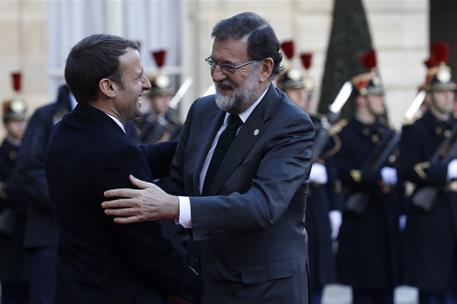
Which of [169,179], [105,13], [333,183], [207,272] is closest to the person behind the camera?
[207,272]

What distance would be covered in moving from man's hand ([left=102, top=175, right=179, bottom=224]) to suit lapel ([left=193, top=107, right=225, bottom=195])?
0.43m

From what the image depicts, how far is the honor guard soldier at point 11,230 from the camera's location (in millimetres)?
9891

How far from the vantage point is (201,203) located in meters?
4.70

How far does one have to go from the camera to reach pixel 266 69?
501 cm

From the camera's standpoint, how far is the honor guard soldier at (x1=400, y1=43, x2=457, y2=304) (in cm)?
979

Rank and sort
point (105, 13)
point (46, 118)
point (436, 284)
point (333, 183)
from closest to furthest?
1. point (46, 118)
2. point (436, 284)
3. point (333, 183)
4. point (105, 13)

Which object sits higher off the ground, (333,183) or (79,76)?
(79,76)

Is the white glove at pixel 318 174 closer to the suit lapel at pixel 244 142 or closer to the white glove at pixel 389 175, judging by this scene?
the white glove at pixel 389 175

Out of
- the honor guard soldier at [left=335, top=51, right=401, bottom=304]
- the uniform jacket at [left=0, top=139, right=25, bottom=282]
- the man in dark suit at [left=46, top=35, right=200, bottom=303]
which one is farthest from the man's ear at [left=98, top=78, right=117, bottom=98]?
the honor guard soldier at [left=335, top=51, right=401, bottom=304]

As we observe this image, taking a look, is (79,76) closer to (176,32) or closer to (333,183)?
(333,183)

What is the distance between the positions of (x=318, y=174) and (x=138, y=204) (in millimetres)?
5788

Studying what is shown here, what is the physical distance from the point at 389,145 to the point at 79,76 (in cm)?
631

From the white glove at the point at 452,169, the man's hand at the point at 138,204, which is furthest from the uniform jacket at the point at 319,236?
the man's hand at the point at 138,204

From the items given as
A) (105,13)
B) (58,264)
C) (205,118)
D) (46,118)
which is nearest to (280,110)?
(205,118)
